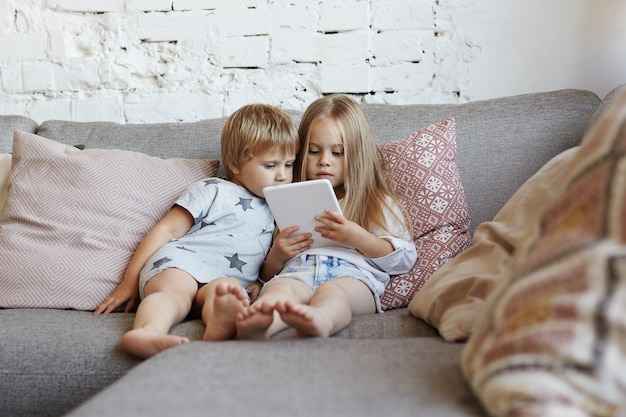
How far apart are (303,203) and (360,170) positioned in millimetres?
206

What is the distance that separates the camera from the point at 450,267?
4.88 feet

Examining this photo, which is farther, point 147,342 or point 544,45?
point 544,45

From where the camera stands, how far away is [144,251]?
170 centimetres

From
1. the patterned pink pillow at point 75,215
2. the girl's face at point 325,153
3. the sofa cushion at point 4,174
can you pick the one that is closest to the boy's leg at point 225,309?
the patterned pink pillow at point 75,215

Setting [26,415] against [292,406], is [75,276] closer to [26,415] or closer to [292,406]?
[26,415]

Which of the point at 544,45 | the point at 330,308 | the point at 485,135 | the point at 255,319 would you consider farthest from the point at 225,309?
the point at 544,45

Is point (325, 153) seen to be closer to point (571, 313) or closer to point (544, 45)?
point (544, 45)

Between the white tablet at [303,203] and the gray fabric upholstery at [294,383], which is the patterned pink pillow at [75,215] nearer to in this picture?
the white tablet at [303,203]

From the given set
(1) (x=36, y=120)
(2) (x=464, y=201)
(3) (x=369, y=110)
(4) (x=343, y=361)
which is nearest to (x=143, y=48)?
(1) (x=36, y=120)

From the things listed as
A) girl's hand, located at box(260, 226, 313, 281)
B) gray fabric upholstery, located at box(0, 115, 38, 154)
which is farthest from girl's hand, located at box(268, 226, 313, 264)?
gray fabric upholstery, located at box(0, 115, 38, 154)

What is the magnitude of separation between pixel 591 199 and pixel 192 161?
4.13 feet

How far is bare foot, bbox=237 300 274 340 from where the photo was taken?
3.86 feet

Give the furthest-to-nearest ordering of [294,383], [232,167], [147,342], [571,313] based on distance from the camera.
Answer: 1. [232,167]
2. [147,342]
3. [294,383]
4. [571,313]

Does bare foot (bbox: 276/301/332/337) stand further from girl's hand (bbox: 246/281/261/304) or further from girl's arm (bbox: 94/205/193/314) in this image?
girl's arm (bbox: 94/205/193/314)
